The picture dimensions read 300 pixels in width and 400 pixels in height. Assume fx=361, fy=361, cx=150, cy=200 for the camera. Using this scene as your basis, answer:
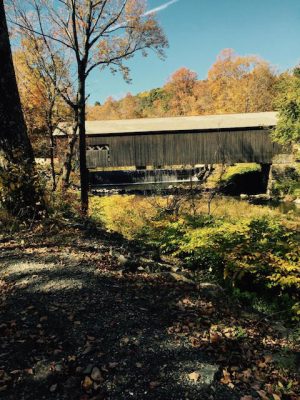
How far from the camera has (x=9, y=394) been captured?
2.39 metres

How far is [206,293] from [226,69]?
53.0 m

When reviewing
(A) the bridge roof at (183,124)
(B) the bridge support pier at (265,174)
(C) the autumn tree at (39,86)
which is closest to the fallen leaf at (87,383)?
(C) the autumn tree at (39,86)

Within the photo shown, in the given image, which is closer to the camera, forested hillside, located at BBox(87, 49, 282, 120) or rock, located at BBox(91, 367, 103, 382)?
rock, located at BBox(91, 367, 103, 382)

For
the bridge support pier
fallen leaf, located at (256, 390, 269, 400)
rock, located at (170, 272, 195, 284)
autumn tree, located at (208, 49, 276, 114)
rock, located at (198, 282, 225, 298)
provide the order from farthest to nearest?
autumn tree, located at (208, 49, 276, 114), the bridge support pier, rock, located at (170, 272, 195, 284), rock, located at (198, 282, 225, 298), fallen leaf, located at (256, 390, 269, 400)

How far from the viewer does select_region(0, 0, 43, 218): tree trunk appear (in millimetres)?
6191

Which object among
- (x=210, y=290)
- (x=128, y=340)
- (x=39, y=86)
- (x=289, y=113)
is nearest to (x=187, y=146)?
(x=289, y=113)

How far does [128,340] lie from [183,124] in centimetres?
2481

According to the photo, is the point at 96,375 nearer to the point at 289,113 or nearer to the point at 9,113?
the point at 9,113

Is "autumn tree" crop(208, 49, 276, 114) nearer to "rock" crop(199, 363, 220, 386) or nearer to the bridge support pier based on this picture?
the bridge support pier

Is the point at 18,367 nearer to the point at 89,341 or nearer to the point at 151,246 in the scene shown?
the point at 89,341

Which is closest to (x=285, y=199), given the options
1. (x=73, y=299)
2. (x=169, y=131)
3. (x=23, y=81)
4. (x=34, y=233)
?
(x=169, y=131)

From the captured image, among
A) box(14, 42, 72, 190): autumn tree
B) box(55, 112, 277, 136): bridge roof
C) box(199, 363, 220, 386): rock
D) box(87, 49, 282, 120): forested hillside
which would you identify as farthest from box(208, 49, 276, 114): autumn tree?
box(199, 363, 220, 386): rock

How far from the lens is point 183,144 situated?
26172 mm

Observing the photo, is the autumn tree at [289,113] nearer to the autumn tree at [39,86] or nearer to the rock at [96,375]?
the autumn tree at [39,86]
